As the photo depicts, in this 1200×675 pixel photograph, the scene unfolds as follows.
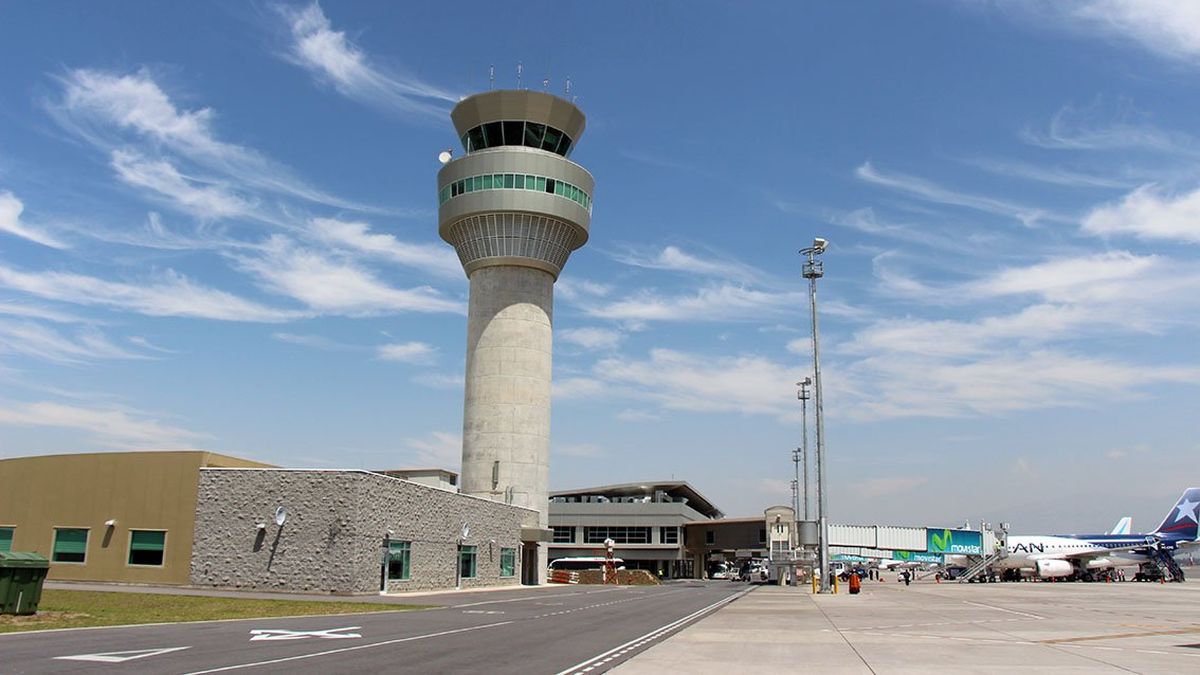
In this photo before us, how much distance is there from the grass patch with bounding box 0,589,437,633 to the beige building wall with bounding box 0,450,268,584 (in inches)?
297

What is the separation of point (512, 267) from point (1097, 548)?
67.6 meters

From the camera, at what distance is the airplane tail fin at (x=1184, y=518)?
98438 millimetres

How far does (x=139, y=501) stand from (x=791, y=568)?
46.8m

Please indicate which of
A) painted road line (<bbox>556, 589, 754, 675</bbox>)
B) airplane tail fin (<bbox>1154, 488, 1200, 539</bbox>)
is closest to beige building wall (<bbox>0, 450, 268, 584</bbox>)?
painted road line (<bbox>556, 589, 754, 675</bbox>)

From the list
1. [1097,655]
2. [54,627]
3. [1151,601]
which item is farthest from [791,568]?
[54,627]

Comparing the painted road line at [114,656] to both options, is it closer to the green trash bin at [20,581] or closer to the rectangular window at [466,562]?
the green trash bin at [20,581]

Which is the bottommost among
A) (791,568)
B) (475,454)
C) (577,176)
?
(791,568)

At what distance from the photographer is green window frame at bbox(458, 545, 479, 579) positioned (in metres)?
54.6

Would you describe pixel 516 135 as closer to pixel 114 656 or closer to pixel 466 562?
pixel 466 562

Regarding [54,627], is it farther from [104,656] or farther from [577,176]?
[577,176]

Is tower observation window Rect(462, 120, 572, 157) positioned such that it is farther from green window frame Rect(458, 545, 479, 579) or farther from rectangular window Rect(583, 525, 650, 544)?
rectangular window Rect(583, 525, 650, 544)

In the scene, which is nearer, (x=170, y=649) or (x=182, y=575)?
(x=170, y=649)

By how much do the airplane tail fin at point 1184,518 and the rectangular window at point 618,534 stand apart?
195 feet

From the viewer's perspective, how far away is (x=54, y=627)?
20.6 m
